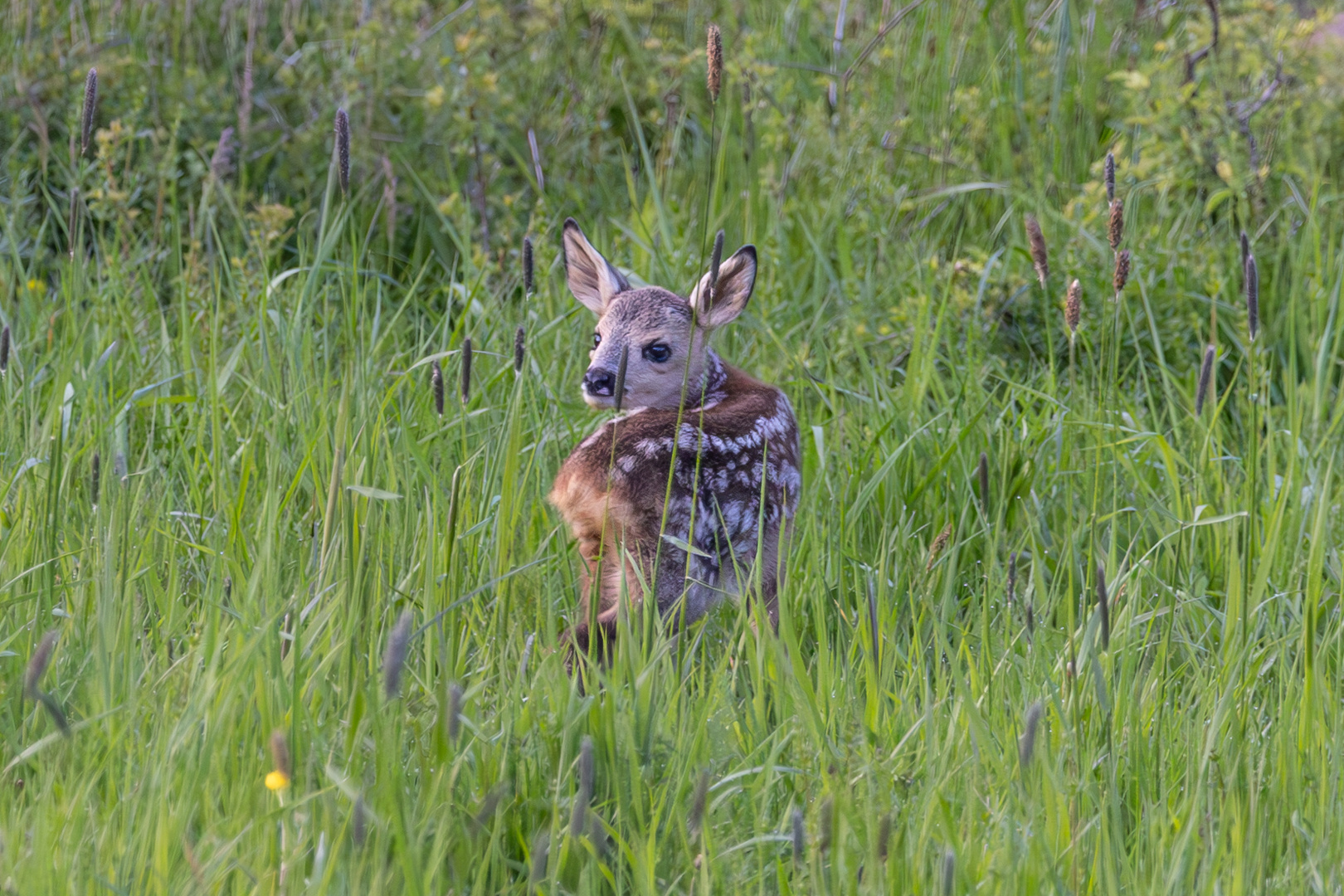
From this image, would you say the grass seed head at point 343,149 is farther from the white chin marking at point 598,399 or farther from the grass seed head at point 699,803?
the grass seed head at point 699,803

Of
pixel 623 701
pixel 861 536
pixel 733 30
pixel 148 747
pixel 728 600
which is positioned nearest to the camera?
pixel 148 747

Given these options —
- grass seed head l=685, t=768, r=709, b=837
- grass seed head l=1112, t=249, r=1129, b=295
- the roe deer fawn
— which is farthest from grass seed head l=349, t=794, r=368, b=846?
grass seed head l=1112, t=249, r=1129, b=295

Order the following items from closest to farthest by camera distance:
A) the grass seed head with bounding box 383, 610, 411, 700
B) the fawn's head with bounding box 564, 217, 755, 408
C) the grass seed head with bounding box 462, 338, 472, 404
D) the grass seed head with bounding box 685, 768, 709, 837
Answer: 1. the grass seed head with bounding box 383, 610, 411, 700
2. the grass seed head with bounding box 685, 768, 709, 837
3. the grass seed head with bounding box 462, 338, 472, 404
4. the fawn's head with bounding box 564, 217, 755, 408

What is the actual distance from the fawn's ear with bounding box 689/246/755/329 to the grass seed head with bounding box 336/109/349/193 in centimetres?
154

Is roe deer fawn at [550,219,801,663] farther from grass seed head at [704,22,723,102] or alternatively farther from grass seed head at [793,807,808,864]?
grass seed head at [793,807,808,864]

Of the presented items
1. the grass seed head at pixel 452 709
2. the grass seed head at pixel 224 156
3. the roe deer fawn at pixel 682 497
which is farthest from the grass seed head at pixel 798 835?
the grass seed head at pixel 224 156

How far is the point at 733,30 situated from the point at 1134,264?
10.0 feet

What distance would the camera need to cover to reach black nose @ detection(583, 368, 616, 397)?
4023 millimetres

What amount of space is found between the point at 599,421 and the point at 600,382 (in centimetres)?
72

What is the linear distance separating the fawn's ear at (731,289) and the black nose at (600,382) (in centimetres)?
36

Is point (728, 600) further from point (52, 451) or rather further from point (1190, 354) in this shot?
point (1190, 354)

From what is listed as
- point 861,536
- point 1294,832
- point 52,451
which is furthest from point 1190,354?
point 52,451

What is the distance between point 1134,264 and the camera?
574cm

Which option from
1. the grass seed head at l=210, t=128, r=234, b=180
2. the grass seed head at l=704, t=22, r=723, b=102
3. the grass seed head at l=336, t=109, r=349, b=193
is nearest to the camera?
the grass seed head at l=336, t=109, r=349, b=193
